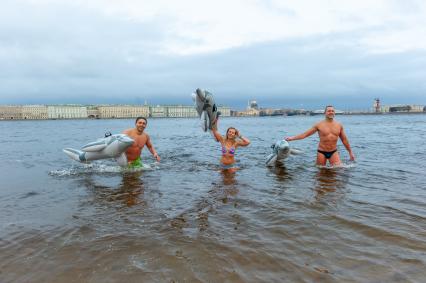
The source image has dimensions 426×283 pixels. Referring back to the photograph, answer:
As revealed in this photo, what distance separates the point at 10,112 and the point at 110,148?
17194cm

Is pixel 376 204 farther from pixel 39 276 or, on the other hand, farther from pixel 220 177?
pixel 39 276

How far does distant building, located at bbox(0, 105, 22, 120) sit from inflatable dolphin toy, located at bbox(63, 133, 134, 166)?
17062 centimetres

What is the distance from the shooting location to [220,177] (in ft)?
28.2

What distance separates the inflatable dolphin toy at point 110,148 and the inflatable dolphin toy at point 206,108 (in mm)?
1917

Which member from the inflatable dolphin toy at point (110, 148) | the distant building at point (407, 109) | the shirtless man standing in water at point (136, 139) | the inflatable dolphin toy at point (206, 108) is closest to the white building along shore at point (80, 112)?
the distant building at point (407, 109)

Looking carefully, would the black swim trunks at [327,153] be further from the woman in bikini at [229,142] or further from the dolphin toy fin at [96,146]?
the dolphin toy fin at [96,146]

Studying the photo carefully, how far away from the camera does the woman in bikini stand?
9.32m

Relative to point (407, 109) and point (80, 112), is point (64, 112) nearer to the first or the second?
point (80, 112)

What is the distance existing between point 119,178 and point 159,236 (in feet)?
15.0

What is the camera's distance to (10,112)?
6102 inches

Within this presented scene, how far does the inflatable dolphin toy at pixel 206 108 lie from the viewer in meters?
8.30

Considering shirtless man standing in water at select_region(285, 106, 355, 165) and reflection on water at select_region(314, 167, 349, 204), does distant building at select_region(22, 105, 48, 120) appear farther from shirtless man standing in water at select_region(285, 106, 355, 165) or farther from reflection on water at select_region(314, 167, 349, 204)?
reflection on water at select_region(314, 167, 349, 204)

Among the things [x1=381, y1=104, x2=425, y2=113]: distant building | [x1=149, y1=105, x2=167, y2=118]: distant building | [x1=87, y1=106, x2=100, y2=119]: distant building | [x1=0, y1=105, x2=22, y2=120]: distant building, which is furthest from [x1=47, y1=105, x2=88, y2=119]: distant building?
[x1=381, y1=104, x2=425, y2=113]: distant building

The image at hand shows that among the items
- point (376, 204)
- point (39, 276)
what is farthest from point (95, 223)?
point (376, 204)
